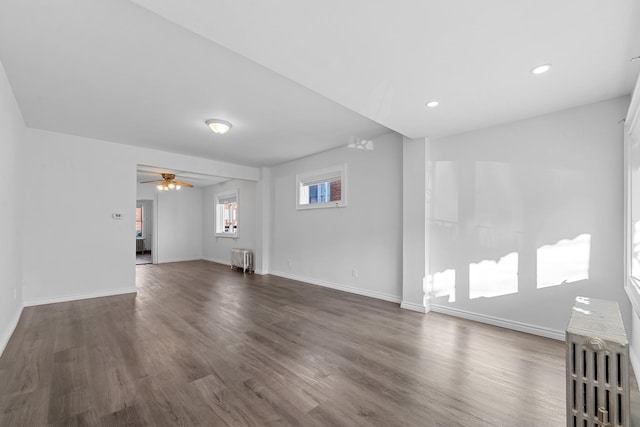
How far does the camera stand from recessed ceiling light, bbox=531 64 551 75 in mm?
2086

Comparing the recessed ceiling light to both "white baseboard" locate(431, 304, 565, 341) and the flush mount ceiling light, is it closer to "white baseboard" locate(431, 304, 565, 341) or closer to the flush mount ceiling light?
"white baseboard" locate(431, 304, 565, 341)

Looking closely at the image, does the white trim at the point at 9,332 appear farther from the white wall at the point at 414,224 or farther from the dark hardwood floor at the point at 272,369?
the white wall at the point at 414,224

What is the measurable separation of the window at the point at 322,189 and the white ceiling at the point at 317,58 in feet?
5.21

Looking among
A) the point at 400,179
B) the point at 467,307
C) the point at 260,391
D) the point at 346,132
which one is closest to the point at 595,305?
the point at 467,307

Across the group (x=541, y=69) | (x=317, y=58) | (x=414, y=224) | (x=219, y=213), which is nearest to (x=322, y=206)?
(x=414, y=224)

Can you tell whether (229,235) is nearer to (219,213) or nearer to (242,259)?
(219,213)

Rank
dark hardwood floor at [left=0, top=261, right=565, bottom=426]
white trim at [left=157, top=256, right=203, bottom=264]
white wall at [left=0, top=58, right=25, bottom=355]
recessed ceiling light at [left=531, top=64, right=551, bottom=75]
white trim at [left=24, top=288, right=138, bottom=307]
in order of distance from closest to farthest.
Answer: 1. dark hardwood floor at [left=0, top=261, right=565, bottom=426]
2. recessed ceiling light at [left=531, top=64, right=551, bottom=75]
3. white wall at [left=0, top=58, right=25, bottom=355]
4. white trim at [left=24, top=288, right=138, bottom=307]
5. white trim at [left=157, top=256, right=203, bottom=264]

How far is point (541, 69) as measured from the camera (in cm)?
213

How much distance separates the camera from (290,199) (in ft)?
20.2

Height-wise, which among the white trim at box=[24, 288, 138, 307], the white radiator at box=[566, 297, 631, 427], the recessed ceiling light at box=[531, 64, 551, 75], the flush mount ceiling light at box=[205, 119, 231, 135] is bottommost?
the white trim at box=[24, 288, 138, 307]

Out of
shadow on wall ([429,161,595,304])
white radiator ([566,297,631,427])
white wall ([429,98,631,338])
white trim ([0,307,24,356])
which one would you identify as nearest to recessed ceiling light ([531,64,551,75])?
white wall ([429,98,631,338])

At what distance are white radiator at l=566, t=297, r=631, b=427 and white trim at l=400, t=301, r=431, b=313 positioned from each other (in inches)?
97.8

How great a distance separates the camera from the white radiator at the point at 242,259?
22.9 ft

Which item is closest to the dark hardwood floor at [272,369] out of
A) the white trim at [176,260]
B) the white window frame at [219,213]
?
the white window frame at [219,213]
